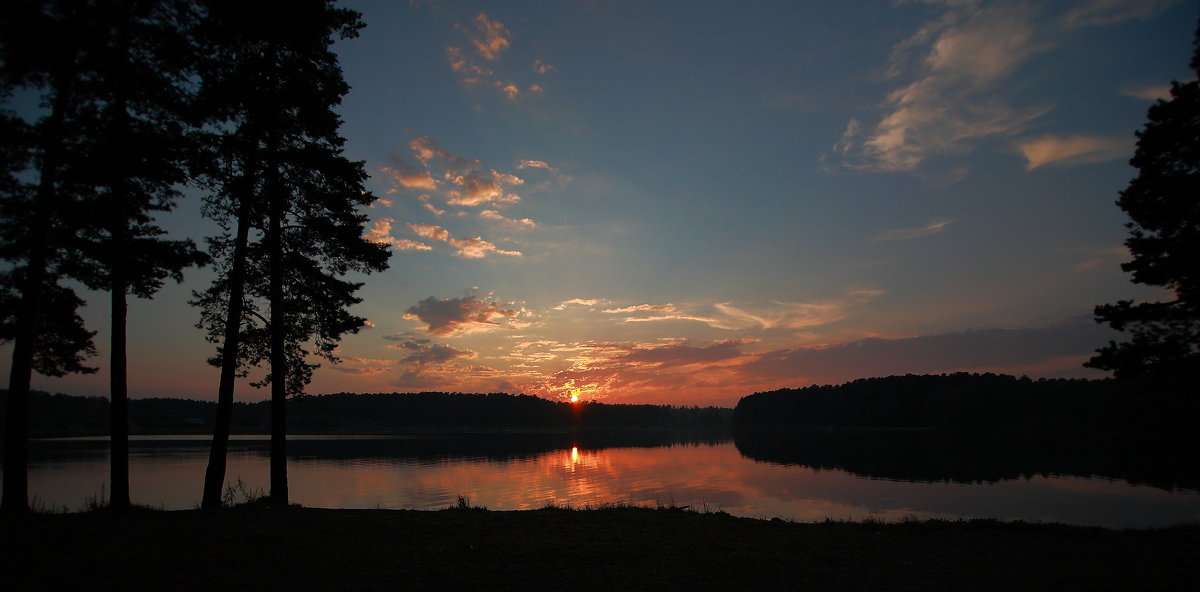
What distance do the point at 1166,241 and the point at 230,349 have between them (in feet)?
83.6

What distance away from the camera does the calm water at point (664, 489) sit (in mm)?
26927

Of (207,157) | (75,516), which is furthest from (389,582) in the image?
(207,157)

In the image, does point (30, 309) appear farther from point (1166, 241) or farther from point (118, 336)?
point (1166, 241)

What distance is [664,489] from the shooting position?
3784 cm

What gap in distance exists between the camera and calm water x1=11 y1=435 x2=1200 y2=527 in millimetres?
26927

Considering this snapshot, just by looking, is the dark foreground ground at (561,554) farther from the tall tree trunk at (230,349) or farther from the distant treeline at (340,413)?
the distant treeline at (340,413)

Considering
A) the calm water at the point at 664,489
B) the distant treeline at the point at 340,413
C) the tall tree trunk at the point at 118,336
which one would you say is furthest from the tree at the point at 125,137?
the distant treeline at the point at 340,413

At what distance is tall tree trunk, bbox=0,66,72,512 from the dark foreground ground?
232 cm

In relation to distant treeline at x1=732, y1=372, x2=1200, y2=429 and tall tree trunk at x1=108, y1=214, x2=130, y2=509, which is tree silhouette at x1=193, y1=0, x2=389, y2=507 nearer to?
tall tree trunk at x1=108, y1=214, x2=130, y2=509

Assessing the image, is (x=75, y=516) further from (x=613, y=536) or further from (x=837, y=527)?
(x=837, y=527)

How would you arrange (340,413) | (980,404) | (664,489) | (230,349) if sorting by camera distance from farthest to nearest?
1. (340,413)
2. (980,404)
3. (664,489)
4. (230,349)

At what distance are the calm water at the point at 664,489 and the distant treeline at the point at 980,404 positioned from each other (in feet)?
152

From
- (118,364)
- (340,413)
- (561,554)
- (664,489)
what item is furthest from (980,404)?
(340,413)

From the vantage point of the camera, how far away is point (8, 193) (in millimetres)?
13555
